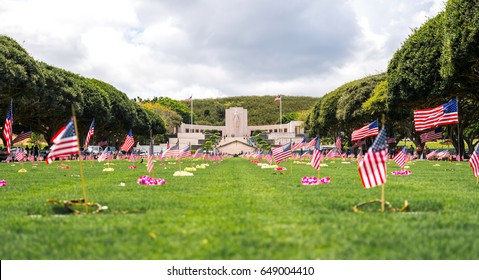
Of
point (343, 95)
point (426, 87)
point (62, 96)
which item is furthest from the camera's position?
point (343, 95)

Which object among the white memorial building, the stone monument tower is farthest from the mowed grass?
the stone monument tower

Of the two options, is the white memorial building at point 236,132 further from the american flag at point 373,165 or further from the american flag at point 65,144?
the american flag at point 373,165

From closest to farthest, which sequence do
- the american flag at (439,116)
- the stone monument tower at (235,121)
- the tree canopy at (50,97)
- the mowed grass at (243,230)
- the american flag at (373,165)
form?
the mowed grass at (243,230)
the american flag at (373,165)
the american flag at (439,116)
the tree canopy at (50,97)
the stone monument tower at (235,121)

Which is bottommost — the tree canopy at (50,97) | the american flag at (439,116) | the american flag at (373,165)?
the american flag at (373,165)

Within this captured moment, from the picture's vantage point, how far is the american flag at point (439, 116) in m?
21.2

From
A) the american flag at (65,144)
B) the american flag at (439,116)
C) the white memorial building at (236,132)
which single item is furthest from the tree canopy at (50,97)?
the white memorial building at (236,132)

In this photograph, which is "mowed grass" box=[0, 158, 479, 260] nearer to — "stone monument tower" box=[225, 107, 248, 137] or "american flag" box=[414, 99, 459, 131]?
"american flag" box=[414, 99, 459, 131]

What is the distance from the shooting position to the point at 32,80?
3650cm

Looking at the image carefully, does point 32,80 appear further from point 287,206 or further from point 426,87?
point 287,206

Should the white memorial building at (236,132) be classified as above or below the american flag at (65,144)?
above

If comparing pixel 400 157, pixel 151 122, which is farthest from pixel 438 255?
pixel 151 122

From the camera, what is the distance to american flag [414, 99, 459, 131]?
69.7 feet
